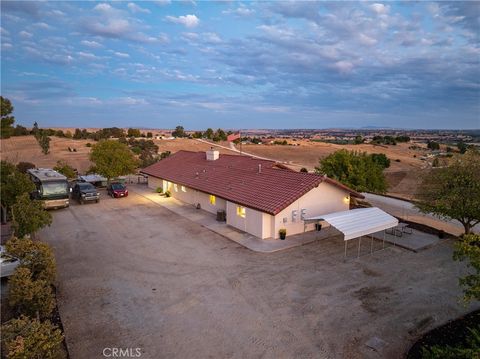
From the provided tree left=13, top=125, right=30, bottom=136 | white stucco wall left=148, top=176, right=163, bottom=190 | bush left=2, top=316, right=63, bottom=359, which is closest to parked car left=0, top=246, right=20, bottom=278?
bush left=2, top=316, right=63, bottom=359

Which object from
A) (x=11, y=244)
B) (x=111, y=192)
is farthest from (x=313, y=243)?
(x=111, y=192)

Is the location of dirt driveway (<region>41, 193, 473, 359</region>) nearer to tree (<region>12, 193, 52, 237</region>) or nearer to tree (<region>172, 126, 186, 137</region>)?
tree (<region>12, 193, 52, 237</region>)

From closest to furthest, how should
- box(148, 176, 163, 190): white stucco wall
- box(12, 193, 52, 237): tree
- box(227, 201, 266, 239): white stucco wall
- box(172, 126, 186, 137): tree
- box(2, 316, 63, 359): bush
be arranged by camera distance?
box(2, 316, 63, 359): bush → box(12, 193, 52, 237): tree → box(227, 201, 266, 239): white stucco wall → box(148, 176, 163, 190): white stucco wall → box(172, 126, 186, 137): tree

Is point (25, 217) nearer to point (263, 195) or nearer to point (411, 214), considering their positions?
point (263, 195)

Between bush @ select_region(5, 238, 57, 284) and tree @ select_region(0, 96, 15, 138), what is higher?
tree @ select_region(0, 96, 15, 138)

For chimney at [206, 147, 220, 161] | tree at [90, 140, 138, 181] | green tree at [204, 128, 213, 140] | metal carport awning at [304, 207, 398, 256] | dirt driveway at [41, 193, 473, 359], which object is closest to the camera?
dirt driveway at [41, 193, 473, 359]
